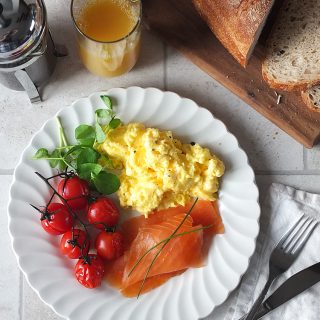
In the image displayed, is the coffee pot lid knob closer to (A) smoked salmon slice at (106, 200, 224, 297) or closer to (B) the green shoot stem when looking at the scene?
(B) the green shoot stem

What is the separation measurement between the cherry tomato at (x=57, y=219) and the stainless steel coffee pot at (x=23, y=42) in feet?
1.11

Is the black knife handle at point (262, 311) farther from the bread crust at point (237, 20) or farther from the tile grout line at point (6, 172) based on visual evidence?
the tile grout line at point (6, 172)

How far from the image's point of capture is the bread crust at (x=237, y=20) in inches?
65.2

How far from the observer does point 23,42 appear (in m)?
1.58

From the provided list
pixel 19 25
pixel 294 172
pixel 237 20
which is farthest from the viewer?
pixel 294 172

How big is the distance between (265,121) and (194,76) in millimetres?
231

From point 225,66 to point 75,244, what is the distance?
0.63 metres

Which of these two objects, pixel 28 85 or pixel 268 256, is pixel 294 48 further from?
pixel 28 85

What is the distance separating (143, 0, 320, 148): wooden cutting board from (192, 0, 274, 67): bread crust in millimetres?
48

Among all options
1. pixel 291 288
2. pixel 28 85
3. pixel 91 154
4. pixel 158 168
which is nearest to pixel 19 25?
pixel 28 85

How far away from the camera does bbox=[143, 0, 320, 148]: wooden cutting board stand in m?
1.76

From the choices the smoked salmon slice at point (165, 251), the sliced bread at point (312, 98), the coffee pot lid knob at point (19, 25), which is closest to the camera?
the coffee pot lid knob at point (19, 25)

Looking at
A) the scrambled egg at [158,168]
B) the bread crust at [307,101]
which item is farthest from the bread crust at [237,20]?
the scrambled egg at [158,168]

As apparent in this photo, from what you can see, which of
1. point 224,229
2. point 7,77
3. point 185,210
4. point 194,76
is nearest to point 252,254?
point 224,229
